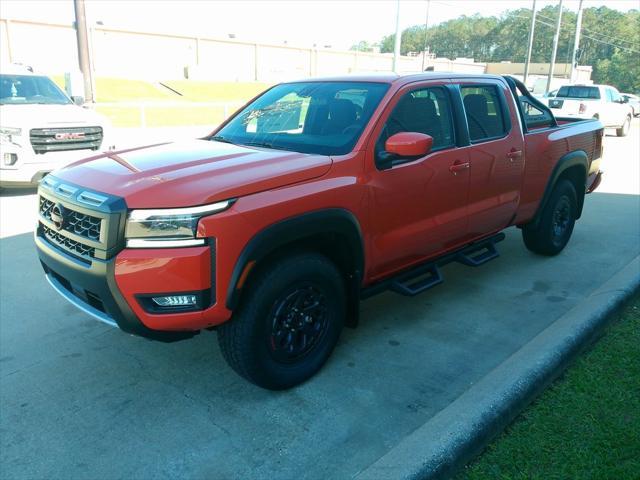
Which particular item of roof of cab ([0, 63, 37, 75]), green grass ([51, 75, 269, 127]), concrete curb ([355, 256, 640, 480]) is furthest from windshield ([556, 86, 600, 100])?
concrete curb ([355, 256, 640, 480])

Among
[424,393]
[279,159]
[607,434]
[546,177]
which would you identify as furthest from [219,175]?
[546,177]

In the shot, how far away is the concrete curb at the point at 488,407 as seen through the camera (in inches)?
99.1

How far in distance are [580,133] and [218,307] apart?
15.0 feet

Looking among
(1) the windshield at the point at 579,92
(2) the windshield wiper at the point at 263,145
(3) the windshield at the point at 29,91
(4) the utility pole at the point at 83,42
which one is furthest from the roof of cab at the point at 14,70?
(1) the windshield at the point at 579,92

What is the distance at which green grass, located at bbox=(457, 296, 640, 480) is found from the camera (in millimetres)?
2566

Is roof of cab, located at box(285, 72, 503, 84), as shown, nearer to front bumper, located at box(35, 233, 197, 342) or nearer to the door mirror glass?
the door mirror glass

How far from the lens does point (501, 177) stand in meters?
4.66

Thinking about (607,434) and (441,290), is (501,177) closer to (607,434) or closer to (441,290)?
(441,290)

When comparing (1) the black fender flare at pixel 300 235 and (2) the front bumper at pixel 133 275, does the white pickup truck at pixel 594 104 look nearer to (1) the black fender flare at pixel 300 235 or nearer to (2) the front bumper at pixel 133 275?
(1) the black fender flare at pixel 300 235

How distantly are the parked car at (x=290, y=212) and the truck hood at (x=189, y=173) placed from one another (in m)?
0.01

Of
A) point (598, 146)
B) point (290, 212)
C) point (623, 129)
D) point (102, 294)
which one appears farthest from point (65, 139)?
point (623, 129)

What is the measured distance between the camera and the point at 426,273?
4410 mm

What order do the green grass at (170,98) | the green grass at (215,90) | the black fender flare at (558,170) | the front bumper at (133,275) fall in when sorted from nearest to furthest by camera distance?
the front bumper at (133,275)
the black fender flare at (558,170)
the green grass at (170,98)
the green grass at (215,90)

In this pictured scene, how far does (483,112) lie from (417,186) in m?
1.28
